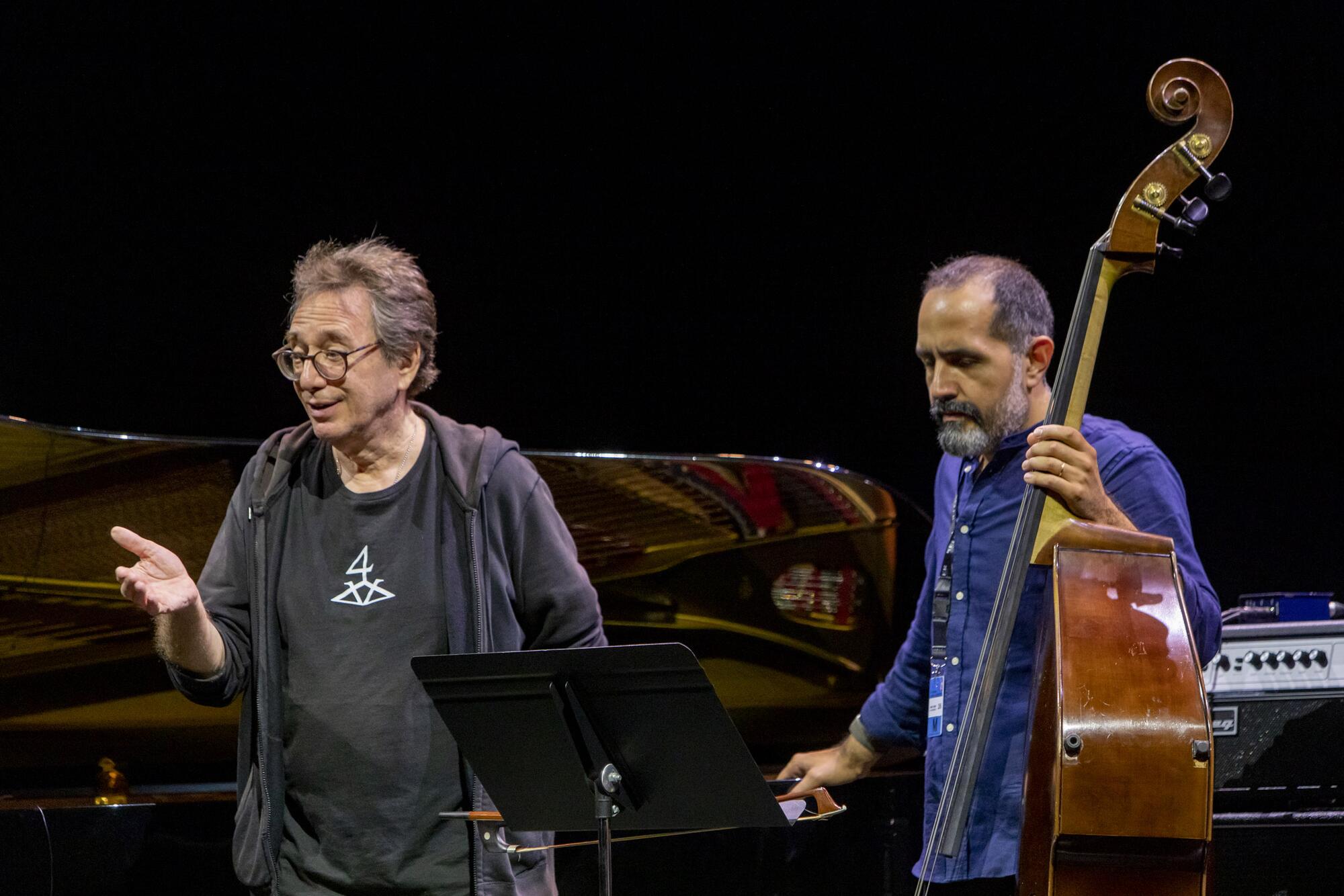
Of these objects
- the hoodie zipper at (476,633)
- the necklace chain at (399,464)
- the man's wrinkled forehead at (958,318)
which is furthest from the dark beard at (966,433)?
the necklace chain at (399,464)

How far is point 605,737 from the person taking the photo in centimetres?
205

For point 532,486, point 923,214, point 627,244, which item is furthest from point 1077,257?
point 532,486

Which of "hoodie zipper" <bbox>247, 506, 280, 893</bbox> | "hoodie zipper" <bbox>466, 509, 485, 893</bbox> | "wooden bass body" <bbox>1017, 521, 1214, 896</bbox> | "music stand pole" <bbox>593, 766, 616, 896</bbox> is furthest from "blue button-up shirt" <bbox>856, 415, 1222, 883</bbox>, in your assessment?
"hoodie zipper" <bbox>247, 506, 280, 893</bbox>

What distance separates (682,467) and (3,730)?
2.02 meters

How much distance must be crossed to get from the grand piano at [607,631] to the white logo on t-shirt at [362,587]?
0.99 metres

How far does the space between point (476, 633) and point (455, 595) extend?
0.08 m

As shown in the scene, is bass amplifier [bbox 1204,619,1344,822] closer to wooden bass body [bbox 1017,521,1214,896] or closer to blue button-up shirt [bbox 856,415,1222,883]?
blue button-up shirt [bbox 856,415,1222,883]

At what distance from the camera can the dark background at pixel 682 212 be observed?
4445mm

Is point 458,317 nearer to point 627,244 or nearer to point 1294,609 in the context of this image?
point 627,244

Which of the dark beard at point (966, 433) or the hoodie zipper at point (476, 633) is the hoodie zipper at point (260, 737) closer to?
the hoodie zipper at point (476, 633)

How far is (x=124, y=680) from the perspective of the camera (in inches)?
143

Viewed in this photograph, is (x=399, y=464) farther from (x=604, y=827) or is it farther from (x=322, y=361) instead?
(x=604, y=827)

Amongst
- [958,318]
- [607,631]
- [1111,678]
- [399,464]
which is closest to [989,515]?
[958,318]

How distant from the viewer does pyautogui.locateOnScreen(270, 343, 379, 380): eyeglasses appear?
104 inches
